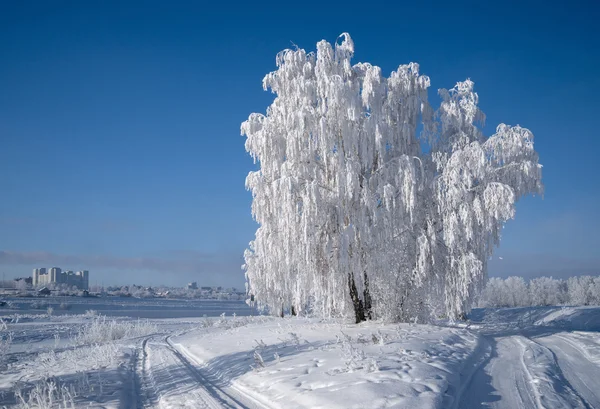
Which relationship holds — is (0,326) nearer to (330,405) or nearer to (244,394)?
(244,394)

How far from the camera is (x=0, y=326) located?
19516mm

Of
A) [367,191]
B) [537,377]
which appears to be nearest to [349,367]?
[537,377]

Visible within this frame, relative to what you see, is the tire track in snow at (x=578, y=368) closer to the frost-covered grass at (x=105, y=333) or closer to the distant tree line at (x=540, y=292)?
the frost-covered grass at (x=105, y=333)

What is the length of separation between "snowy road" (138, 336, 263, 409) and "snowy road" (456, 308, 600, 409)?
10.6ft

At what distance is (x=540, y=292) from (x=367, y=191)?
79.0m

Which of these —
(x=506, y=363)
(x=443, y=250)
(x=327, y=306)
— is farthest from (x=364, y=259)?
(x=506, y=363)

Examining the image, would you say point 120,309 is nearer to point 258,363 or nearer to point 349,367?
point 258,363

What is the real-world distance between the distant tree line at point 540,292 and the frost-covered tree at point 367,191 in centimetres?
5966

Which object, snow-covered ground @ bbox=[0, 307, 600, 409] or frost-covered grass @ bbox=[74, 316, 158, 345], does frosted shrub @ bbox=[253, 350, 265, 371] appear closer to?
snow-covered ground @ bbox=[0, 307, 600, 409]

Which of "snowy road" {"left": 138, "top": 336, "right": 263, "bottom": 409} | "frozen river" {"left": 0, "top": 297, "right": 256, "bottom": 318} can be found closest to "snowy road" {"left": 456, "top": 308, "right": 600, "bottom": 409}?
"snowy road" {"left": 138, "top": 336, "right": 263, "bottom": 409}

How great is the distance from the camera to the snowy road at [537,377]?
17.6 feet

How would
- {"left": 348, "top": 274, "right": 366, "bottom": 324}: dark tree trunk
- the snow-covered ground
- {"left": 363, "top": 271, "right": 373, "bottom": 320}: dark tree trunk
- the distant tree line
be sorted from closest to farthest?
1. the snow-covered ground
2. {"left": 348, "top": 274, "right": 366, "bottom": 324}: dark tree trunk
3. {"left": 363, "top": 271, "right": 373, "bottom": 320}: dark tree trunk
4. the distant tree line

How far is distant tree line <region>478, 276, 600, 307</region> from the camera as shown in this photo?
217 feet

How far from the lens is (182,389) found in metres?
6.87
